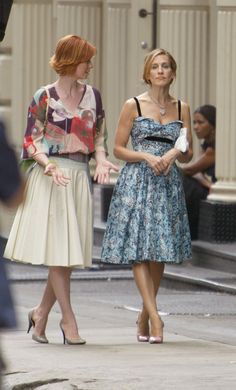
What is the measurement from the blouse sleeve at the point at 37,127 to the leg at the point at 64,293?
734mm

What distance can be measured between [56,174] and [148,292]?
1027mm

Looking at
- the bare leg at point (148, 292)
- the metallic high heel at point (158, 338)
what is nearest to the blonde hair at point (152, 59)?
the bare leg at point (148, 292)

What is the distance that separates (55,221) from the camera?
1049cm

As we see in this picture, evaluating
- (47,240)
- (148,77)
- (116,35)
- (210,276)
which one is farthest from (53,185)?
(116,35)

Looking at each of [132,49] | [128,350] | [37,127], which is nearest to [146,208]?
[37,127]

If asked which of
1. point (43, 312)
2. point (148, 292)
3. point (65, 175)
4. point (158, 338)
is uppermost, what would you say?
point (65, 175)

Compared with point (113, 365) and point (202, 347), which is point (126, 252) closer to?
point (202, 347)

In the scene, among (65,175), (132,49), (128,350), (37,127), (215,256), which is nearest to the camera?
(128,350)

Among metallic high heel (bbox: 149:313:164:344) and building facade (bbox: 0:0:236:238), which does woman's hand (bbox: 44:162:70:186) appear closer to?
metallic high heel (bbox: 149:313:164:344)

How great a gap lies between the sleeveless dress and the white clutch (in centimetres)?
8

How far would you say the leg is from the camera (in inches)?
415

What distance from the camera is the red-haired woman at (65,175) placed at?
10453 millimetres

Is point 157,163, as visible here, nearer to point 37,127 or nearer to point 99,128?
point 99,128

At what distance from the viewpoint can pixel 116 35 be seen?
19.2m
